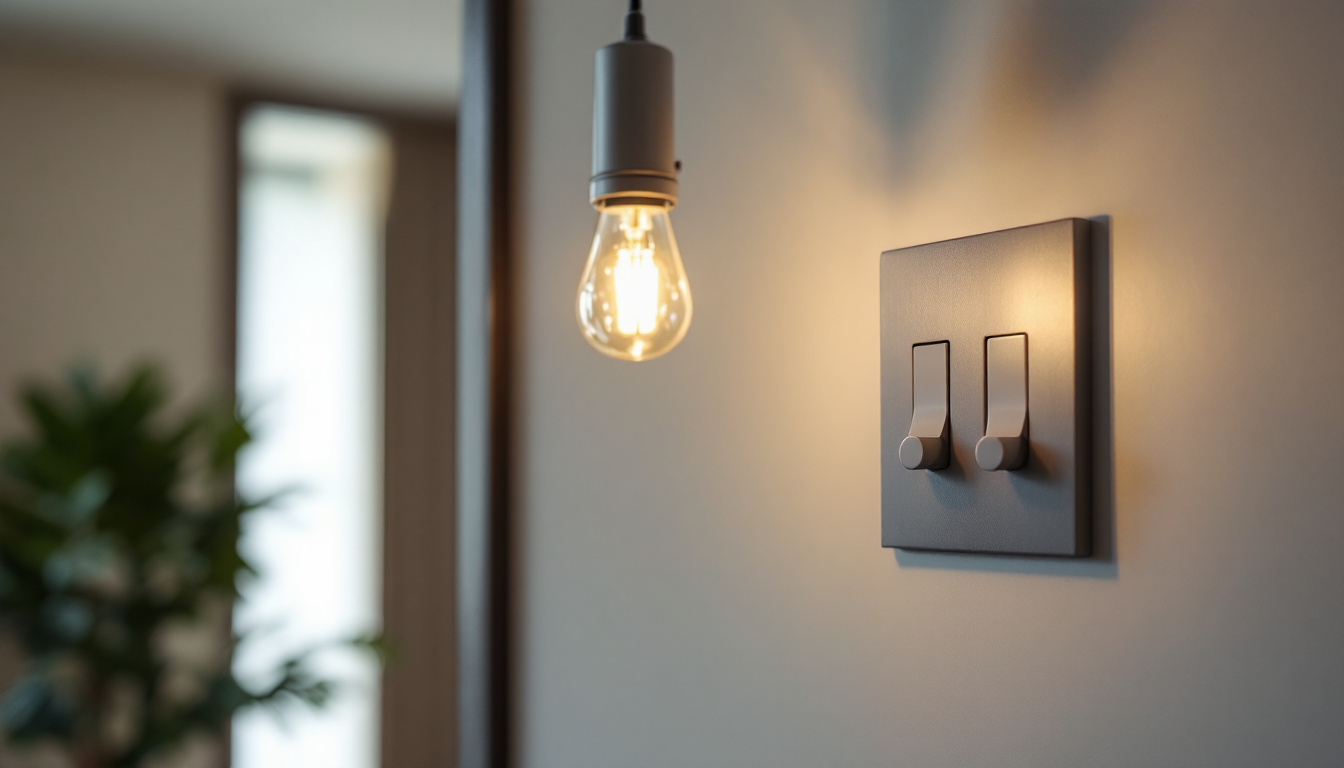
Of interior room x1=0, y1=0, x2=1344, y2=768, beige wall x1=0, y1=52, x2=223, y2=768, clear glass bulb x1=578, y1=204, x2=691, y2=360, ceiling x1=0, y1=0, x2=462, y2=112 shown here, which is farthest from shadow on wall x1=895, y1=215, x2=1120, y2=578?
beige wall x1=0, y1=52, x2=223, y2=768

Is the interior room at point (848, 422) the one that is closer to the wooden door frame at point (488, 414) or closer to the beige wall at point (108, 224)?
the wooden door frame at point (488, 414)

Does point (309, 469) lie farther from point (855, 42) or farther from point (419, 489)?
point (855, 42)

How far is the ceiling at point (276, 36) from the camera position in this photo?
2625 millimetres

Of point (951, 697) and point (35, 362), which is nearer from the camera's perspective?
point (951, 697)

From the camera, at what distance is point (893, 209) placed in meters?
0.78

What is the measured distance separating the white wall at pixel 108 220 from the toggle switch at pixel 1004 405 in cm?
269

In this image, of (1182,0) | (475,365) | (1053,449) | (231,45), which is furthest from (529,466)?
(231,45)

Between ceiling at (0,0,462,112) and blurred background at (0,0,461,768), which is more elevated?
ceiling at (0,0,462,112)

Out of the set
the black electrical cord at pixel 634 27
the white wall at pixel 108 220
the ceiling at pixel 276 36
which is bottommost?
the black electrical cord at pixel 634 27

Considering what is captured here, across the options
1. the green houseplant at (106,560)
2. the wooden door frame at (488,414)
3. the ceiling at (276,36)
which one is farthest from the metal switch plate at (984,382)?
the ceiling at (276,36)

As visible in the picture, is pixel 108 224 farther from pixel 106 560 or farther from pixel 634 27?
pixel 634 27

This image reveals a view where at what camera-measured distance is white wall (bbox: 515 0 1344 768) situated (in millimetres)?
578

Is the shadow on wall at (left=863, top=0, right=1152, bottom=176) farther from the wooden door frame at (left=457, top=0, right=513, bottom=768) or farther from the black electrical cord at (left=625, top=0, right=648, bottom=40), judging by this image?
the wooden door frame at (left=457, top=0, right=513, bottom=768)

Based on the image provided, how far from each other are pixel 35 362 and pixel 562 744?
236 centimetres
